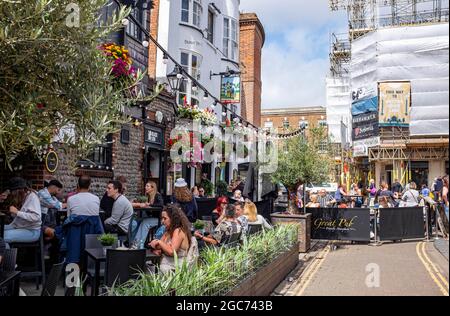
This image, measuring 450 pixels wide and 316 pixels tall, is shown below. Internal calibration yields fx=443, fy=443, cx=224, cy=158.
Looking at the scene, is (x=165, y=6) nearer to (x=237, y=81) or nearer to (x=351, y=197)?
(x=237, y=81)

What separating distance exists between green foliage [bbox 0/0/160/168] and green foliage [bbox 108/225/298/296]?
4.89ft

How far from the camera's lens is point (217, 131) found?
1888 cm

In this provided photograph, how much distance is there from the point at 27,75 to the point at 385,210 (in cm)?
1059

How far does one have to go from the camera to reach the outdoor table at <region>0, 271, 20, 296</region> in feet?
12.6

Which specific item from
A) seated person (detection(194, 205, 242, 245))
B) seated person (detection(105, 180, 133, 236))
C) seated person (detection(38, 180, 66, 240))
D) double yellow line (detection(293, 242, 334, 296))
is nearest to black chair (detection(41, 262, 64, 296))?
seated person (detection(38, 180, 66, 240))

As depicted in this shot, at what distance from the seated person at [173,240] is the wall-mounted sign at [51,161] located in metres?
4.23

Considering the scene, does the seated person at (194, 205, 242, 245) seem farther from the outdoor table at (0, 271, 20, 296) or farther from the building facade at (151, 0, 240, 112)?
the building facade at (151, 0, 240, 112)

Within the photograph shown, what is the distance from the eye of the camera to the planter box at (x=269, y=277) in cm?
515

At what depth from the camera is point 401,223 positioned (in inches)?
494

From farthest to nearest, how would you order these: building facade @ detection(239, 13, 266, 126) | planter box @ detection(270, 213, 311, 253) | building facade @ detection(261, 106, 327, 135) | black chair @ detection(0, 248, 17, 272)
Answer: building facade @ detection(261, 106, 327, 135)
building facade @ detection(239, 13, 266, 126)
planter box @ detection(270, 213, 311, 253)
black chair @ detection(0, 248, 17, 272)

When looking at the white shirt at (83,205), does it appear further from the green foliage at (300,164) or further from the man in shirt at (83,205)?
the green foliage at (300,164)

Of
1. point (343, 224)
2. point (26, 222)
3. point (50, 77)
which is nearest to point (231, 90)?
point (343, 224)

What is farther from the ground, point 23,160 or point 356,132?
point 356,132
